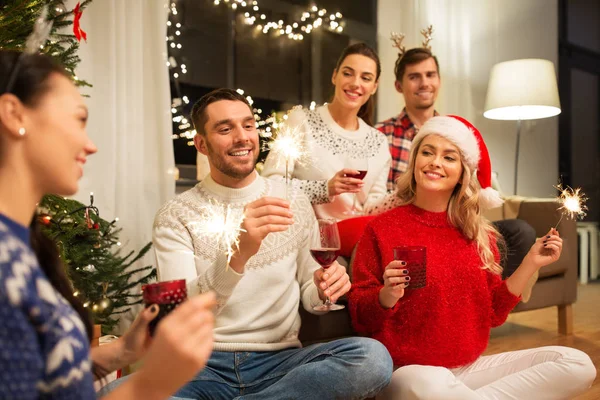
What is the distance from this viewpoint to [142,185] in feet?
10.4

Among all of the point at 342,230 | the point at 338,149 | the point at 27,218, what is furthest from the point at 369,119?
the point at 27,218

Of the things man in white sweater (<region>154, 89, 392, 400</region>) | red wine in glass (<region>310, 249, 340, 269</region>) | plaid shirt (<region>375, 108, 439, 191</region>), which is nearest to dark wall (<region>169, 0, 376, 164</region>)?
plaid shirt (<region>375, 108, 439, 191</region>)

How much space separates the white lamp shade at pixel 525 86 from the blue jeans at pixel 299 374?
10.6 ft

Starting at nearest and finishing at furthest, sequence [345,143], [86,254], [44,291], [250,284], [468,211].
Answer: [44,291], [250,284], [468,211], [86,254], [345,143]

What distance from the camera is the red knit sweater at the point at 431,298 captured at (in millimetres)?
1901

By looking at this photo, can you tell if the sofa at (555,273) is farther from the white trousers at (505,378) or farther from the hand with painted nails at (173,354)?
the hand with painted nails at (173,354)

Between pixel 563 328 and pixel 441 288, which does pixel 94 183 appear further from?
pixel 563 328

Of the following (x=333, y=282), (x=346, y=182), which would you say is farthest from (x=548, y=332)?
(x=333, y=282)

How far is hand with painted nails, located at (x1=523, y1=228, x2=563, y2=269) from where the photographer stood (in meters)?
1.90

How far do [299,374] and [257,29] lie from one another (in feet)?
10.5

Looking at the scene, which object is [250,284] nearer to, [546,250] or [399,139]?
[546,250]

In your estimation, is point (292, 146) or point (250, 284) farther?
point (292, 146)

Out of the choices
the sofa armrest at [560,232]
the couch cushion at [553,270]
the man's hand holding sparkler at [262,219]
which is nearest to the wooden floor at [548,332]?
the sofa armrest at [560,232]

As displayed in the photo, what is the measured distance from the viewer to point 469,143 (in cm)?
210
